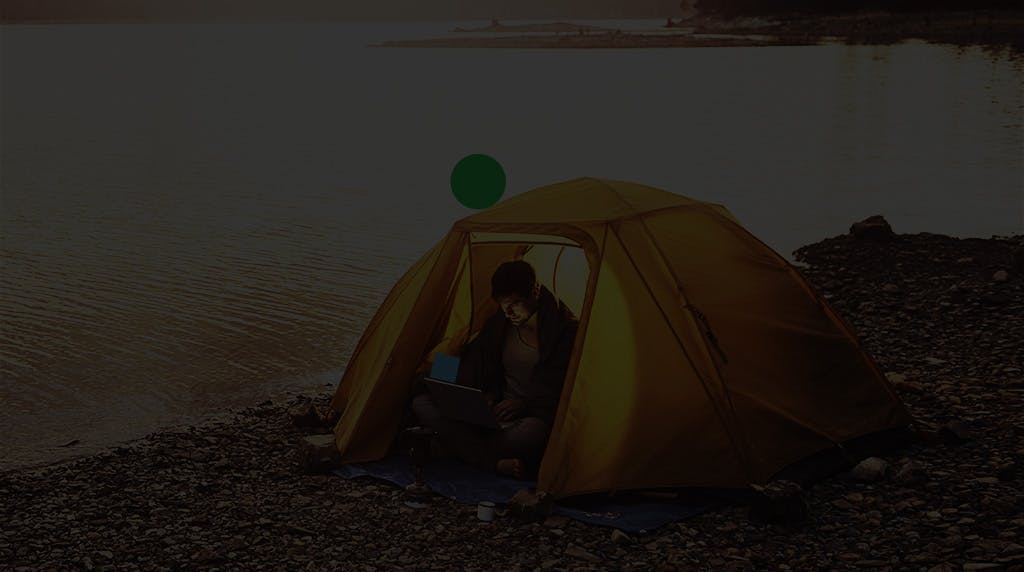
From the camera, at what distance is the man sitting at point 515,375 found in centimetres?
821

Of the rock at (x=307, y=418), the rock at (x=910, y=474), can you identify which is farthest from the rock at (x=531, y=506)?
the rock at (x=307, y=418)

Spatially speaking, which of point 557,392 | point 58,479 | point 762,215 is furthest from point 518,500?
point 762,215

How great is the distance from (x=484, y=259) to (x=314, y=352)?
4.52 metres

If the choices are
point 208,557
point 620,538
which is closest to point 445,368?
point 620,538

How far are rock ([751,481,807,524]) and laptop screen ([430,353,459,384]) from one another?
2.57 m

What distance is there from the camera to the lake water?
1338cm

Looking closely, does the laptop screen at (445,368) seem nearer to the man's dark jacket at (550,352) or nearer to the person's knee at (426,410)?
the person's knee at (426,410)

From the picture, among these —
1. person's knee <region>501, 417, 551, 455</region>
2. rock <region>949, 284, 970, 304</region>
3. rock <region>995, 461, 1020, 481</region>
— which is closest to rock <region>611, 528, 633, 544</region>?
person's knee <region>501, 417, 551, 455</region>

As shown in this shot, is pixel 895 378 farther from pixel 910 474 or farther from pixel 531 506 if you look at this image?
pixel 531 506

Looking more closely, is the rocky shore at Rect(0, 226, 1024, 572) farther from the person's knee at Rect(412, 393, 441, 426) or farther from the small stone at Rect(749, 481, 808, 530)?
the person's knee at Rect(412, 393, 441, 426)

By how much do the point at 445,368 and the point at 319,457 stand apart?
120cm

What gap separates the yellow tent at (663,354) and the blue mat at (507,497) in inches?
5.2

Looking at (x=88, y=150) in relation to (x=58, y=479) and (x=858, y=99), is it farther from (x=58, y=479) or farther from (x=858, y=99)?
(x=858, y=99)

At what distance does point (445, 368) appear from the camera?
8773mm
